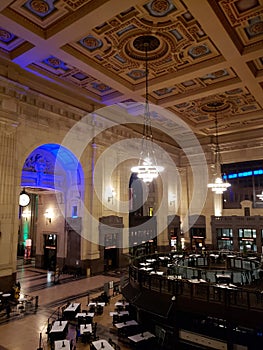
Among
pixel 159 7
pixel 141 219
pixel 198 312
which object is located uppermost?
pixel 159 7

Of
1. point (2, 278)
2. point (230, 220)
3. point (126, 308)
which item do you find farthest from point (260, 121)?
point (2, 278)

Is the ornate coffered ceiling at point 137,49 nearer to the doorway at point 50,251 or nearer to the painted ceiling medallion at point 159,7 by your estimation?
the painted ceiling medallion at point 159,7

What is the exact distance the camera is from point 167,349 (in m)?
6.89

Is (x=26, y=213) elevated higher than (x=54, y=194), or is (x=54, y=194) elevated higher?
(x=54, y=194)

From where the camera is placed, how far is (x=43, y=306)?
951 cm

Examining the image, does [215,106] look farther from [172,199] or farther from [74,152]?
[172,199]

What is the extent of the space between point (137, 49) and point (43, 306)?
9.35m

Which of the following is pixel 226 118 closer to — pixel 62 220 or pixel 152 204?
pixel 152 204

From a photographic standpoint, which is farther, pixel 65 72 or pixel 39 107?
pixel 39 107

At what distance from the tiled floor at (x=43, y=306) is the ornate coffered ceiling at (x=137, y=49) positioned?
825cm

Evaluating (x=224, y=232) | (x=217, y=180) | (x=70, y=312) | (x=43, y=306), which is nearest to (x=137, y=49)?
(x=217, y=180)

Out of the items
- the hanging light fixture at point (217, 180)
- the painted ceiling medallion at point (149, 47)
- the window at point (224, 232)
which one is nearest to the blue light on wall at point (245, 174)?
the hanging light fixture at point (217, 180)

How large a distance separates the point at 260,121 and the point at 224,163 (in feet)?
13.2

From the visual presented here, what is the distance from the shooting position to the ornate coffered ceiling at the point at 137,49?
7.65 metres
